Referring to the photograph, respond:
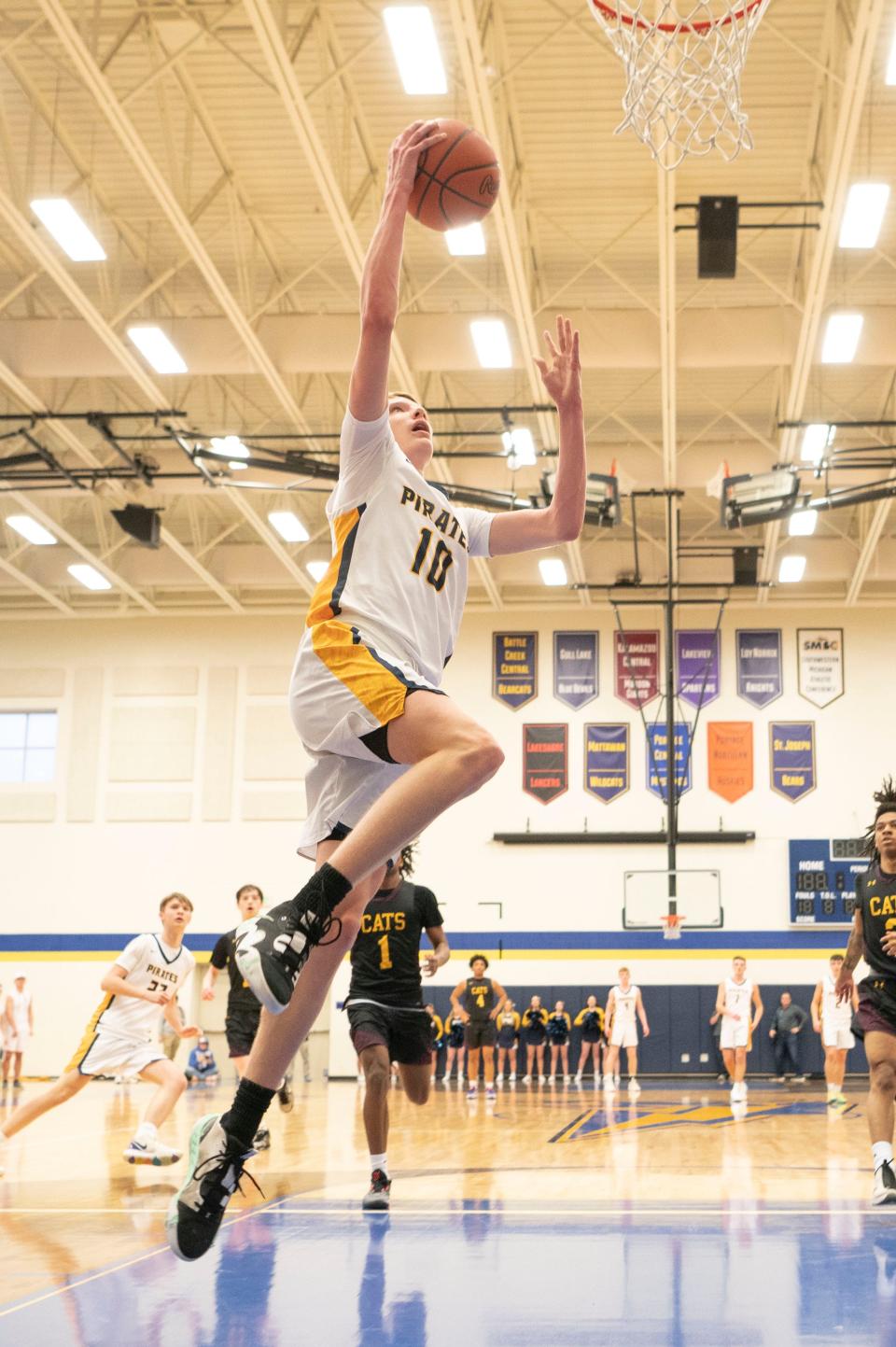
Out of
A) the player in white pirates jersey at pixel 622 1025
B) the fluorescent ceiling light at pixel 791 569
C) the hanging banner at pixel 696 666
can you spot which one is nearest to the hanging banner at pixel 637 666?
the hanging banner at pixel 696 666

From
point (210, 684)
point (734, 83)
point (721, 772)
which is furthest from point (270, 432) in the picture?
point (734, 83)

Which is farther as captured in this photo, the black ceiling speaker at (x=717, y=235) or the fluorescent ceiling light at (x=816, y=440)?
the fluorescent ceiling light at (x=816, y=440)

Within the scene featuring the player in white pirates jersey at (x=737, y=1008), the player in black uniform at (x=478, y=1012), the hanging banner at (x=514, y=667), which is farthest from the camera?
the hanging banner at (x=514, y=667)

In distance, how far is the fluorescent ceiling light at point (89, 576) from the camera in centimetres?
2447

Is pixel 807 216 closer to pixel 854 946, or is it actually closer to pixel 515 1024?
pixel 854 946

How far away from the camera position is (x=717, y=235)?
1389 cm

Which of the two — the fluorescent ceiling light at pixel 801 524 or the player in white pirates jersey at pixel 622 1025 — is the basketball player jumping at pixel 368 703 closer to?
the fluorescent ceiling light at pixel 801 524

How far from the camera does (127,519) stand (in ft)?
67.7

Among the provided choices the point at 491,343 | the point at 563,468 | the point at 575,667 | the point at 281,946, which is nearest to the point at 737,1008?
the point at 575,667

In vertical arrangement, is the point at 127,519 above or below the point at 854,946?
above

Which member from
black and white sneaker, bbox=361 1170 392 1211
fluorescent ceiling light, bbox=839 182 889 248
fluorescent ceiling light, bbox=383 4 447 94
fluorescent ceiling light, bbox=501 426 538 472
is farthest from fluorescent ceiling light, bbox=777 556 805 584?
black and white sneaker, bbox=361 1170 392 1211

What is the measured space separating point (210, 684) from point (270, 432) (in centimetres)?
675

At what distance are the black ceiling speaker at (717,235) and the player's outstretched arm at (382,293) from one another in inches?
432

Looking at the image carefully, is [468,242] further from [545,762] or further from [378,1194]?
[545,762]
